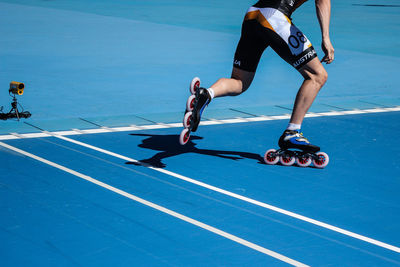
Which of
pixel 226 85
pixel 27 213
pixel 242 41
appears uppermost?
pixel 242 41

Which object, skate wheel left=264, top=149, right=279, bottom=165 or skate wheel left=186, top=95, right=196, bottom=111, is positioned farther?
skate wheel left=264, top=149, right=279, bottom=165

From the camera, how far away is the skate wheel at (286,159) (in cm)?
649

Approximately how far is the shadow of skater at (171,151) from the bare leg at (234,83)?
61cm

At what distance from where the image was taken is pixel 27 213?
4.90 meters

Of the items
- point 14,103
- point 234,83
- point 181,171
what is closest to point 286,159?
point 234,83

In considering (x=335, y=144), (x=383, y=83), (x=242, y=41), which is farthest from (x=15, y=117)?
(x=383, y=83)

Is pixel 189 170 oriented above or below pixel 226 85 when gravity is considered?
below

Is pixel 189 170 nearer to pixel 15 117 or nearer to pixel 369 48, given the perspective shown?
pixel 15 117

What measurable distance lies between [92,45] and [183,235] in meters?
10.6

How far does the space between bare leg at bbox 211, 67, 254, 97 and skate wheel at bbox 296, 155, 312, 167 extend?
886mm

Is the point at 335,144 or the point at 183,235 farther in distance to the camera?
the point at 335,144

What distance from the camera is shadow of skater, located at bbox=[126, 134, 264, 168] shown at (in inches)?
258

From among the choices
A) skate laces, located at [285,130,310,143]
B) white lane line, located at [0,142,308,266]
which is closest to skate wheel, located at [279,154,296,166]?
skate laces, located at [285,130,310,143]

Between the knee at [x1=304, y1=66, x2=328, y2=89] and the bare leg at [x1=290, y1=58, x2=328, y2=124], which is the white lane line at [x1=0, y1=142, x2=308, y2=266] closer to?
the bare leg at [x1=290, y1=58, x2=328, y2=124]
